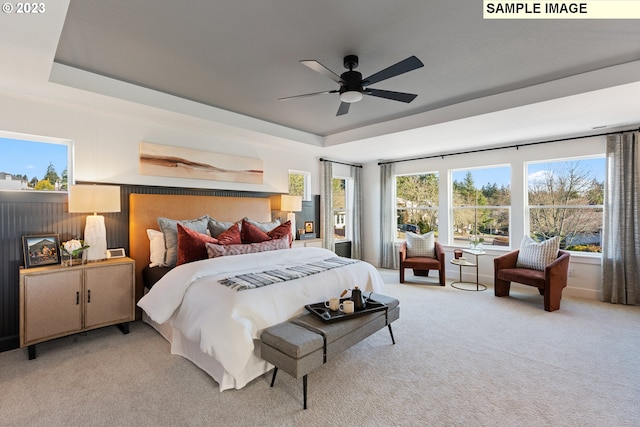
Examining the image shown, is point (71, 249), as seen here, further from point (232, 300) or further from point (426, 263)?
point (426, 263)

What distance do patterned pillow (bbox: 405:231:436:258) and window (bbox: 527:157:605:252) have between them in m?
1.67

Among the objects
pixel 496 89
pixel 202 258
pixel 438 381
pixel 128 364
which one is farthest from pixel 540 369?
pixel 128 364

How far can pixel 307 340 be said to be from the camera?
80.2 inches

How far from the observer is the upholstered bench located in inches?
78.1

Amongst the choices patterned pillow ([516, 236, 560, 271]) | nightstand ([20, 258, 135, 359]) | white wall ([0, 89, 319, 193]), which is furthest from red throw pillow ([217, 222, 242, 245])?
patterned pillow ([516, 236, 560, 271])

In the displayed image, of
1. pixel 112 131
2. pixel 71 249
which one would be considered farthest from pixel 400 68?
pixel 71 249

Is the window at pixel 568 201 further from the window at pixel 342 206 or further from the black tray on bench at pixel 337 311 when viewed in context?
the black tray on bench at pixel 337 311

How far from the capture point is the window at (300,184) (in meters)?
5.76

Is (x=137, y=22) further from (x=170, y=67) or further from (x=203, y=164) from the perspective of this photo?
(x=203, y=164)

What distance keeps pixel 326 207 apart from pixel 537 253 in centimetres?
363

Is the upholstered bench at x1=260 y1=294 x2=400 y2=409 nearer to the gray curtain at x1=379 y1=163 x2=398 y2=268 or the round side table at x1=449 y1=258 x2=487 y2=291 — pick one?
the round side table at x1=449 y1=258 x2=487 y2=291

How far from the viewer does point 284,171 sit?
5469 mm

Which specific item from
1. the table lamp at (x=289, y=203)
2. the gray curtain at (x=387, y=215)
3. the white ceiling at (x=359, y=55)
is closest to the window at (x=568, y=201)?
the white ceiling at (x=359, y=55)

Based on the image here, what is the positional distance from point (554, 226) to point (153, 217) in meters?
6.21
